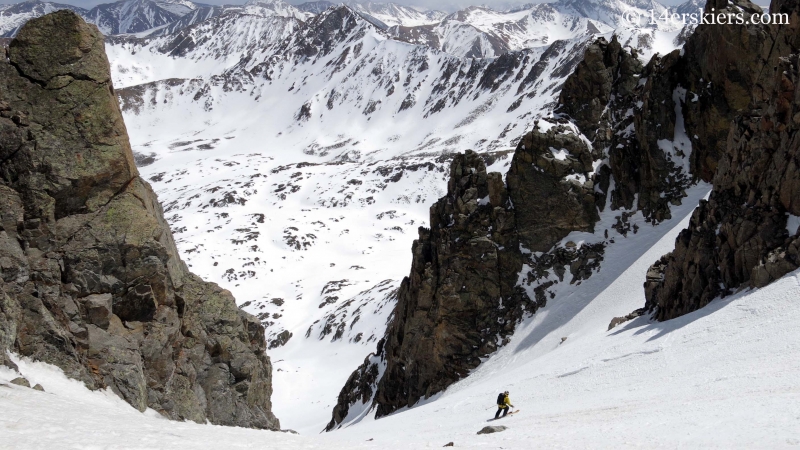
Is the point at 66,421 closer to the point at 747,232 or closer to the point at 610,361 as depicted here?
the point at 610,361

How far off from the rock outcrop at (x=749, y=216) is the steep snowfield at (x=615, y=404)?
67.4 inches

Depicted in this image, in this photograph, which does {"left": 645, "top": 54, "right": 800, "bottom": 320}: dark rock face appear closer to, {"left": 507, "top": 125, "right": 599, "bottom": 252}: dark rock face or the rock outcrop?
the rock outcrop

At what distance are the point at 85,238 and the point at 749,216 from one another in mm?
23752

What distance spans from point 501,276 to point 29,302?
29637 mm

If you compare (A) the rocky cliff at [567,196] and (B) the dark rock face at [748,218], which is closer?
(B) the dark rock face at [748,218]

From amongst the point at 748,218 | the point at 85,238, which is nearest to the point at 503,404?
the point at 748,218

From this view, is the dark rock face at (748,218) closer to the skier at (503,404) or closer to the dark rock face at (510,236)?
the skier at (503,404)

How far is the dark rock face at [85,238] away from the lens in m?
14.9

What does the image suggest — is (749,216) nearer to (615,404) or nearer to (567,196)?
(615,404)

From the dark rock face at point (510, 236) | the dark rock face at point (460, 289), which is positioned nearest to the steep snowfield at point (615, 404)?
the dark rock face at point (460, 289)

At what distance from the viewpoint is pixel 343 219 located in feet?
423

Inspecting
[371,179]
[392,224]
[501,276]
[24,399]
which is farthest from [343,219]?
[24,399]

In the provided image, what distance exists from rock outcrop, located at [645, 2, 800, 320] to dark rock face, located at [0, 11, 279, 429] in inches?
757

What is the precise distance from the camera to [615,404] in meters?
14.0
